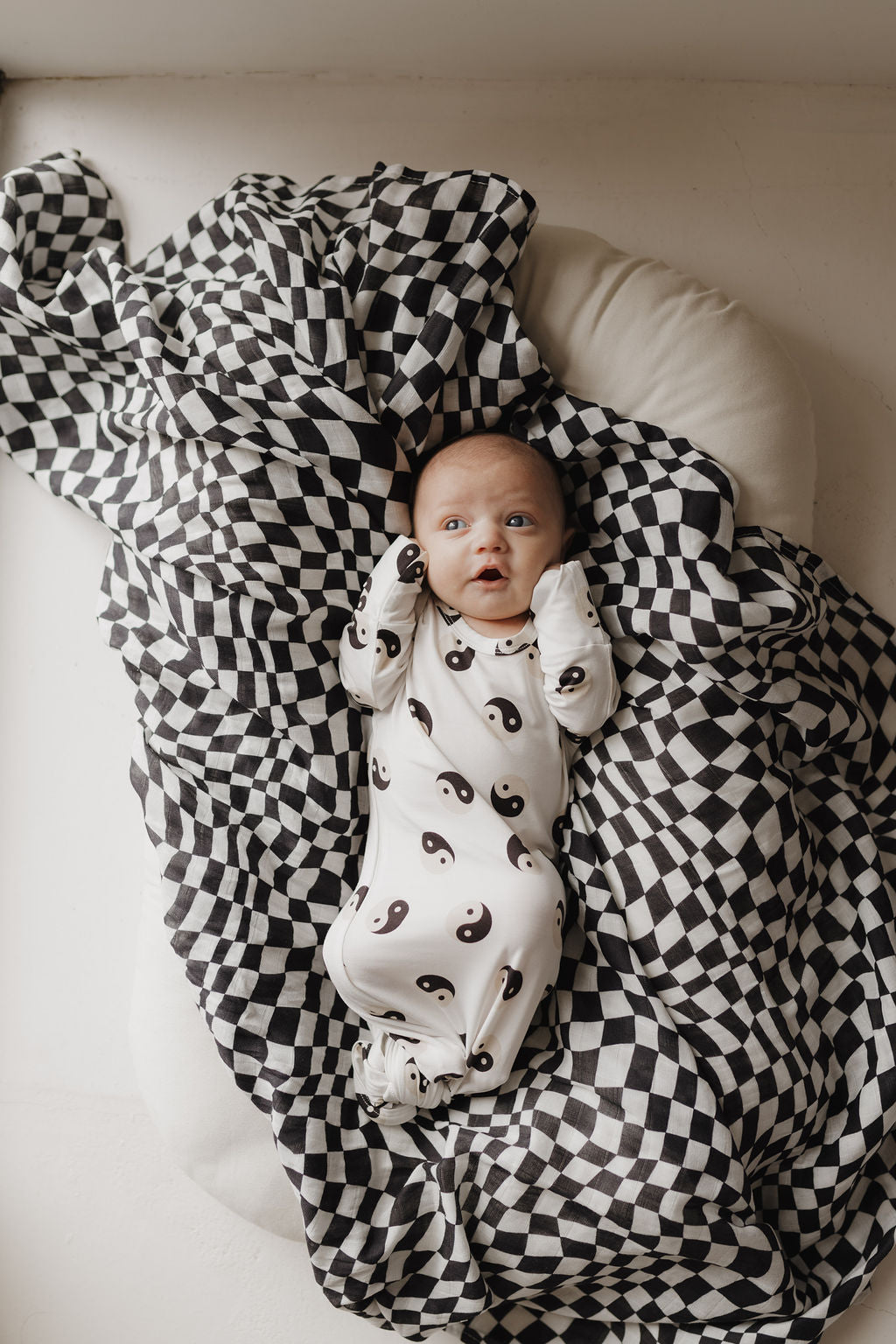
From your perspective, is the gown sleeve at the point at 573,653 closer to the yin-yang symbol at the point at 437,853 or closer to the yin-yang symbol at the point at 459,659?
the yin-yang symbol at the point at 459,659

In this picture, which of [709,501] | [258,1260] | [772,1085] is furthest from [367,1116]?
[709,501]

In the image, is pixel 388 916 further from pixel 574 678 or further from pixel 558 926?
pixel 574 678

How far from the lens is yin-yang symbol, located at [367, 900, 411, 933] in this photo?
48.7 inches

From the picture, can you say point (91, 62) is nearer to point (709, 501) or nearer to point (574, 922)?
point (709, 501)

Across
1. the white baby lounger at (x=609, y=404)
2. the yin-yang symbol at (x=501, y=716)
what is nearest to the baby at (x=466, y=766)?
the yin-yang symbol at (x=501, y=716)

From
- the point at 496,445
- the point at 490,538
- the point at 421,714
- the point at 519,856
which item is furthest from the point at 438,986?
the point at 496,445

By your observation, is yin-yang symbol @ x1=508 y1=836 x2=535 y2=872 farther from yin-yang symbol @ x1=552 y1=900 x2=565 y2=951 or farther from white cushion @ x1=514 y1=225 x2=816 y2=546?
white cushion @ x1=514 y1=225 x2=816 y2=546

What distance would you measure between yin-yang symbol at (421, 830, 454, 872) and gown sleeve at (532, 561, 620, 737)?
224 millimetres

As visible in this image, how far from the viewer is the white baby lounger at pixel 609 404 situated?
132 centimetres

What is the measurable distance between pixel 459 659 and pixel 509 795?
0.64 feet

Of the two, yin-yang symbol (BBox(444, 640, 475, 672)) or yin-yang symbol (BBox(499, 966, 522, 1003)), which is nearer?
yin-yang symbol (BBox(499, 966, 522, 1003))

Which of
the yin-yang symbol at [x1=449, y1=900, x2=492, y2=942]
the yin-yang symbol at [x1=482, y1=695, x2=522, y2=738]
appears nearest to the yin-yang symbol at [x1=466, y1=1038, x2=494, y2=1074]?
the yin-yang symbol at [x1=449, y1=900, x2=492, y2=942]

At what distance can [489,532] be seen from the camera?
4.14 feet

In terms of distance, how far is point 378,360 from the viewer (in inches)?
52.4
